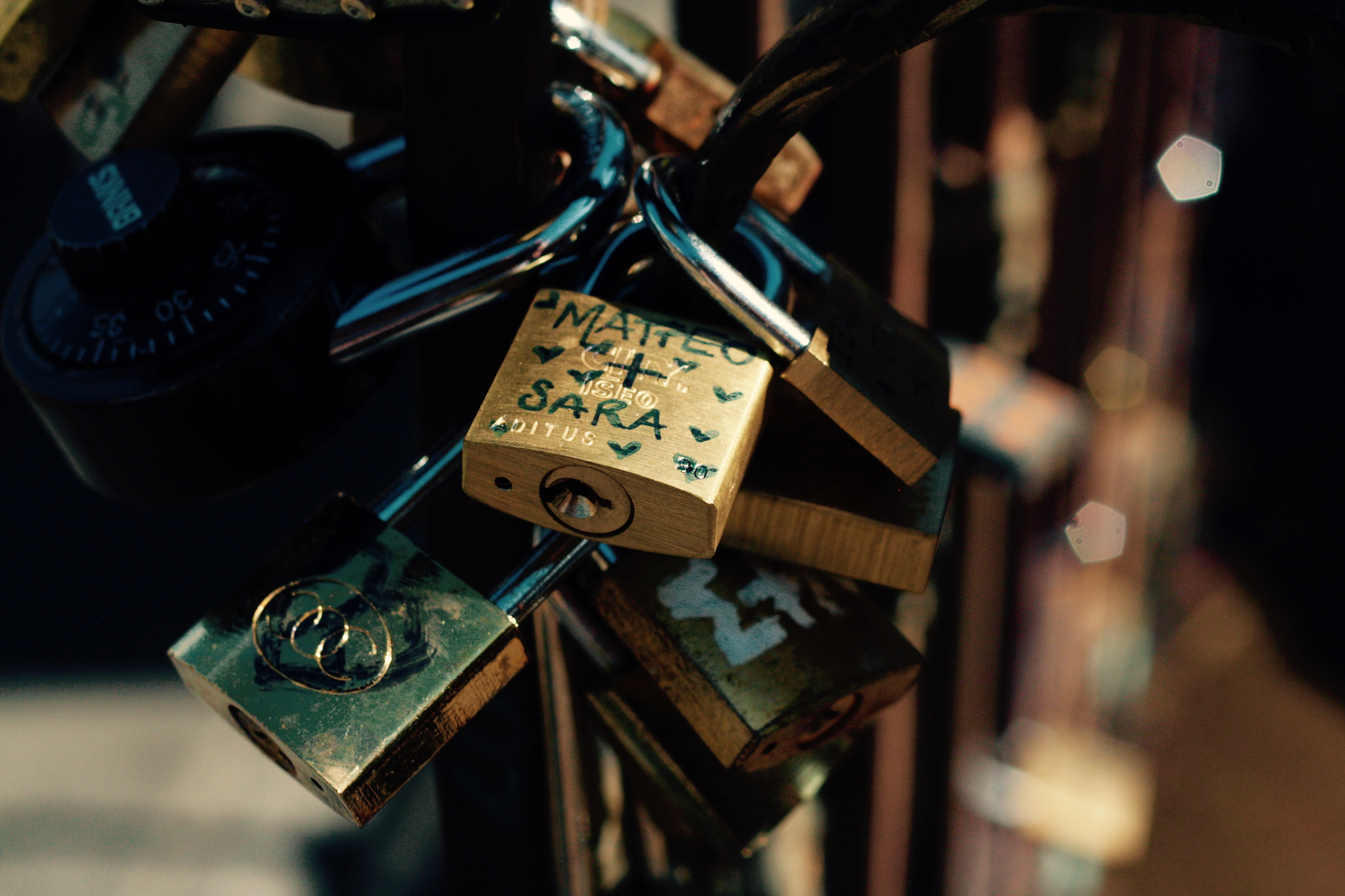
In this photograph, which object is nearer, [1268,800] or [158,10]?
[158,10]

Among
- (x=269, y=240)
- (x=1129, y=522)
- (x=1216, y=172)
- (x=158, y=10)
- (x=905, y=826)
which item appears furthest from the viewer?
(x=1216, y=172)

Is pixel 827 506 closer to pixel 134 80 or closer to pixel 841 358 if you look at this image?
pixel 841 358

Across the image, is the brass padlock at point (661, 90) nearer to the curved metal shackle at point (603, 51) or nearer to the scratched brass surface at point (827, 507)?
the curved metal shackle at point (603, 51)

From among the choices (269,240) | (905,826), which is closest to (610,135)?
(269,240)

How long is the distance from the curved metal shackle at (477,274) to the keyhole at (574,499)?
10 cm

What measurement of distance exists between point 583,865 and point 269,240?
36 cm

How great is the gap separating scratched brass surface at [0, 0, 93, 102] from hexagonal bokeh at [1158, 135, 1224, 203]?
166cm

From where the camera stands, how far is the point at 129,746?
3.92 feet

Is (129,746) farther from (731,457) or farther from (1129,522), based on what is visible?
(1129,522)

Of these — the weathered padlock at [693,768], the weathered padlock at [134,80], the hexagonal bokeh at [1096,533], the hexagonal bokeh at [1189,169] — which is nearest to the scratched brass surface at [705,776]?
the weathered padlock at [693,768]

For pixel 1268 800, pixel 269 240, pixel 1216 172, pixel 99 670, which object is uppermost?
pixel 269 240

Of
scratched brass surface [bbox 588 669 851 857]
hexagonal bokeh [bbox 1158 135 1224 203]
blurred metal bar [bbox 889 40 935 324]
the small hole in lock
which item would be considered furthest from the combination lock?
hexagonal bokeh [bbox 1158 135 1224 203]

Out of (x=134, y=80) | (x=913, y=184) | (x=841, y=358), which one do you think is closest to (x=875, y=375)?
(x=841, y=358)

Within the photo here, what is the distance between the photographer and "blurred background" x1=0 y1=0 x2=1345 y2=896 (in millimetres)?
851
